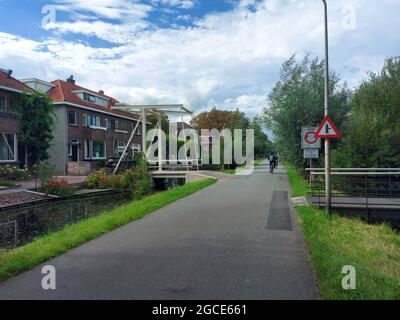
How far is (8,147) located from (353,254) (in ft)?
80.1

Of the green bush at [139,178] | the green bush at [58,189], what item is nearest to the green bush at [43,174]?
the green bush at [58,189]

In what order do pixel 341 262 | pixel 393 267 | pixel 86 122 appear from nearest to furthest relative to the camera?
pixel 341 262 → pixel 393 267 → pixel 86 122

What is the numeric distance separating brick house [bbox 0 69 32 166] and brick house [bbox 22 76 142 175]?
4566 millimetres

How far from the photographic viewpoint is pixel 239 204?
13016 mm

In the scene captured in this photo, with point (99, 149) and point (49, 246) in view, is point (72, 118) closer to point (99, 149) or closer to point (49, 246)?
point (99, 149)

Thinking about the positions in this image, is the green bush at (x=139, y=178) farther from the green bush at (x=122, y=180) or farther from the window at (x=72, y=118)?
the window at (x=72, y=118)

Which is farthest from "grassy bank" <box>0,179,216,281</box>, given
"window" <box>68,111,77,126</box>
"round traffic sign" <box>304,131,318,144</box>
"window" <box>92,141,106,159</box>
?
"window" <box>92,141,106,159</box>

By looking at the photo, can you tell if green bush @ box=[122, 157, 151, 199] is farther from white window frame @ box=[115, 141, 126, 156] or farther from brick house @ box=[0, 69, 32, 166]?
white window frame @ box=[115, 141, 126, 156]

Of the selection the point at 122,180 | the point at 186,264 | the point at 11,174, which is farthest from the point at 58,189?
the point at 186,264

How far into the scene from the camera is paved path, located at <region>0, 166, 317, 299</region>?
15.5 ft
